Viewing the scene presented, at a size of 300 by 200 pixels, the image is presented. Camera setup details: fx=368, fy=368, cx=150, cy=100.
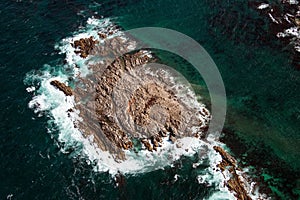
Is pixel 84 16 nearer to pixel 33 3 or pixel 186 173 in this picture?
pixel 33 3

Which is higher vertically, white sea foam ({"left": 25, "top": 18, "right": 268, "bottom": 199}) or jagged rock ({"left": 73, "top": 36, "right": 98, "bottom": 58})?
jagged rock ({"left": 73, "top": 36, "right": 98, "bottom": 58})

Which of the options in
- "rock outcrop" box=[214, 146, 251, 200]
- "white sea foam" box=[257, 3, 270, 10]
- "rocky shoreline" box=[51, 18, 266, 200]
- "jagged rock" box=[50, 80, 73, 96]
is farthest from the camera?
"white sea foam" box=[257, 3, 270, 10]

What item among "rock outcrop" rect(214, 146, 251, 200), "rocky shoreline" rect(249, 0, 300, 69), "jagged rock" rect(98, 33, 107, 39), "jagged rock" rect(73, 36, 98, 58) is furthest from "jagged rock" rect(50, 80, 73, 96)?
"rocky shoreline" rect(249, 0, 300, 69)

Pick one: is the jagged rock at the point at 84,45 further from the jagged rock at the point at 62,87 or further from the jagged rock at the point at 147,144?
the jagged rock at the point at 147,144

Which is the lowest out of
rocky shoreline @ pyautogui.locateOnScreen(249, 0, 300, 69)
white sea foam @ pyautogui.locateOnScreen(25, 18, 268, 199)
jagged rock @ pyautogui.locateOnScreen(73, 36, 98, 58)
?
white sea foam @ pyautogui.locateOnScreen(25, 18, 268, 199)

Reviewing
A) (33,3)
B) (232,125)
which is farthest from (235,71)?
(33,3)

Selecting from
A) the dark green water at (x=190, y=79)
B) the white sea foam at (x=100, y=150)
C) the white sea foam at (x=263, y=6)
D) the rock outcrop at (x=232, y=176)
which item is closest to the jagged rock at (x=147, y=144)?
the white sea foam at (x=100, y=150)

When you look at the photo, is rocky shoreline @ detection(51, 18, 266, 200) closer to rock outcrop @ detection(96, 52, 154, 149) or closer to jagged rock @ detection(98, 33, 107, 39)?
rock outcrop @ detection(96, 52, 154, 149)

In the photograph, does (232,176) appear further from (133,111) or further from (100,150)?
(100,150)
